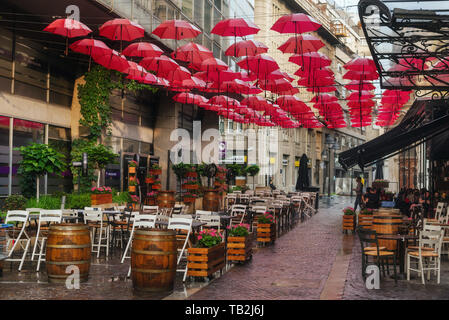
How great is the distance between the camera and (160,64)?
1596 centimetres

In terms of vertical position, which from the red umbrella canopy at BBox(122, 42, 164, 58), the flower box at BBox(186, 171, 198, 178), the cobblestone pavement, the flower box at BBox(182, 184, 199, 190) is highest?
the red umbrella canopy at BBox(122, 42, 164, 58)

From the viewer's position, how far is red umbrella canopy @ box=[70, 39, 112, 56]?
551 inches

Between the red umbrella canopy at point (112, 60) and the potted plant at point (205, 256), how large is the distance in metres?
6.94

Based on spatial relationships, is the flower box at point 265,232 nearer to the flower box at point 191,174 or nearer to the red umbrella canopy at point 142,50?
the red umbrella canopy at point 142,50

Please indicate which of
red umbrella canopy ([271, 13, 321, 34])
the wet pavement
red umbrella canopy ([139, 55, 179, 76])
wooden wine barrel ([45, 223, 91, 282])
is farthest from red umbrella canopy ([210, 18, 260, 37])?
wooden wine barrel ([45, 223, 91, 282])

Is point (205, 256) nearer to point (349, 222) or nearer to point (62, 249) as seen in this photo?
point (62, 249)

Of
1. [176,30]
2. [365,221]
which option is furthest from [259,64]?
[365,221]

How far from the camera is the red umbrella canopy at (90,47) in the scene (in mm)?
13992

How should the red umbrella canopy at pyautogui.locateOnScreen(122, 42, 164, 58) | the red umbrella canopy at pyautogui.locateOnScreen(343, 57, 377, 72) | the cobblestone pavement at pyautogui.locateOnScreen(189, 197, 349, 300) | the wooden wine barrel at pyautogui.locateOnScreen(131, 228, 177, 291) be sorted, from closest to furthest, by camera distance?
the wooden wine barrel at pyautogui.locateOnScreen(131, 228, 177, 291) < the cobblestone pavement at pyautogui.locateOnScreen(189, 197, 349, 300) < the red umbrella canopy at pyautogui.locateOnScreen(122, 42, 164, 58) < the red umbrella canopy at pyautogui.locateOnScreen(343, 57, 377, 72)

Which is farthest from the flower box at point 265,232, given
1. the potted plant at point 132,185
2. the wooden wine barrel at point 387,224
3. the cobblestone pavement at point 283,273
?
the potted plant at point 132,185

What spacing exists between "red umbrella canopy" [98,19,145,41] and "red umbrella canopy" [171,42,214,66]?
1.73 meters

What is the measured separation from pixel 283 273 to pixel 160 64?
26.0 feet

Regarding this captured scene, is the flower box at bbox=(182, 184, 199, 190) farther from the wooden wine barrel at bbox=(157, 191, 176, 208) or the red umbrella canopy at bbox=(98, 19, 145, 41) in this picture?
the red umbrella canopy at bbox=(98, 19, 145, 41)
